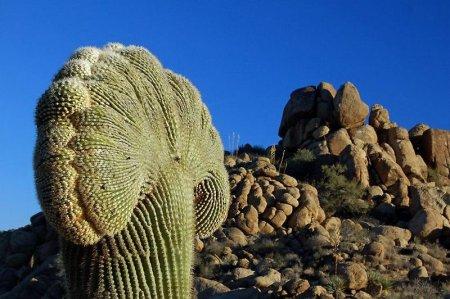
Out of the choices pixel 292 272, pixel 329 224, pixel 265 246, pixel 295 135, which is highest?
pixel 295 135

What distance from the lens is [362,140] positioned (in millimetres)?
24281

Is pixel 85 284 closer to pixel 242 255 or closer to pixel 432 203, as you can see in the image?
pixel 242 255

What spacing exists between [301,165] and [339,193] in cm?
308

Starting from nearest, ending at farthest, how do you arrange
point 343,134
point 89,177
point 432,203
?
point 89,177, point 432,203, point 343,134

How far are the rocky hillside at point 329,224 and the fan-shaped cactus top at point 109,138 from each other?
8.84m

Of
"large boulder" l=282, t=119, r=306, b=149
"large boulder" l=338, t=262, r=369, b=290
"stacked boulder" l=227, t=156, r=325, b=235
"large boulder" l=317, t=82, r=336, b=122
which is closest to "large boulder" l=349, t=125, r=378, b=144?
"large boulder" l=317, t=82, r=336, b=122

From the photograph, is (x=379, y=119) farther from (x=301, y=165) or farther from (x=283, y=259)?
(x=283, y=259)

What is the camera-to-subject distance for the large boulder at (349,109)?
2522 cm

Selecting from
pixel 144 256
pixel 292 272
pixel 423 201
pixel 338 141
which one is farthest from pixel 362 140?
A: pixel 144 256

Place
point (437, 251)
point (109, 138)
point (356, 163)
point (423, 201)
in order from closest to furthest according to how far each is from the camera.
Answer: point (109, 138), point (437, 251), point (423, 201), point (356, 163)

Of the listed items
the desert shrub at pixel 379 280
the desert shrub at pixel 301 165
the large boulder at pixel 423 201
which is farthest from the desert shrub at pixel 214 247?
the desert shrub at pixel 301 165

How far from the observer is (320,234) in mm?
16609

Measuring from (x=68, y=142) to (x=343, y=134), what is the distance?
21.9 meters

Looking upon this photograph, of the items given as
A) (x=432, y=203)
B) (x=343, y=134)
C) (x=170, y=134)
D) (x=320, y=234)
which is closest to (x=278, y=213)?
(x=320, y=234)
